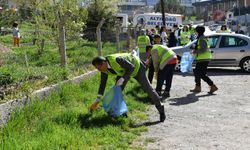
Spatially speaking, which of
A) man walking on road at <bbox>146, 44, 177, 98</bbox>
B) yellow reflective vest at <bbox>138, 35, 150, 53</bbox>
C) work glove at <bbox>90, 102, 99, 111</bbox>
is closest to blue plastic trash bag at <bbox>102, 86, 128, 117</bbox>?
work glove at <bbox>90, 102, 99, 111</bbox>

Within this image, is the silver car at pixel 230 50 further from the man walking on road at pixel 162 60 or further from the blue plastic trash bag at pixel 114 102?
the blue plastic trash bag at pixel 114 102

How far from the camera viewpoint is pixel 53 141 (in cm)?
607

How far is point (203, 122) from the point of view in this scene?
8.06 metres

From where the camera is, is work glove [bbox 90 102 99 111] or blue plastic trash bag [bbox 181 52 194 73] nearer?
work glove [bbox 90 102 99 111]

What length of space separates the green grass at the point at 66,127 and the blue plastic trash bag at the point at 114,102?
184mm

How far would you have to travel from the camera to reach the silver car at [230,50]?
16.0 metres

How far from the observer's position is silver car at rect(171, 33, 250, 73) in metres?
16.0

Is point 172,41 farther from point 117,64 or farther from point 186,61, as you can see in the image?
point 117,64

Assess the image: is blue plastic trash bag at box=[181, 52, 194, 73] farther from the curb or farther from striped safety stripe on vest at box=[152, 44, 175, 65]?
the curb

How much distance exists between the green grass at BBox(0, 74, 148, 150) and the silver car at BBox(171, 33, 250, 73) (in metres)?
7.94

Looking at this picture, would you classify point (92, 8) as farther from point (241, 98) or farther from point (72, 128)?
point (72, 128)

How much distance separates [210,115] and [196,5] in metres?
129

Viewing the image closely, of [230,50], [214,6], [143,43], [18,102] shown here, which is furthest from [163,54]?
[214,6]

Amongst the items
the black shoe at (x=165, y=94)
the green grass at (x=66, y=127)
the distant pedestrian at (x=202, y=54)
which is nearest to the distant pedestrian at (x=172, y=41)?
the distant pedestrian at (x=202, y=54)
